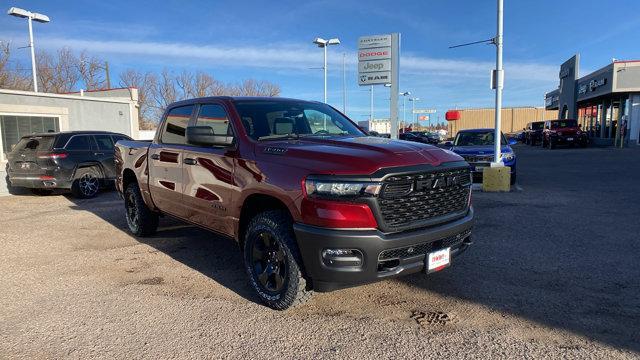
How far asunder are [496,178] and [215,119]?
7.74m

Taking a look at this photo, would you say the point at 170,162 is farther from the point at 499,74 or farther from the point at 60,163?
the point at 499,74

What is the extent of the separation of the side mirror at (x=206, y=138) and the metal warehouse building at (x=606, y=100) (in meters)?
30.5

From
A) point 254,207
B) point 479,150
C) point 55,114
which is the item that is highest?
point 55,114

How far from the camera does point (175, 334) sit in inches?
138

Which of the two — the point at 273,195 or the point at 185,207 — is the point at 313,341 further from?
the point at 185,207

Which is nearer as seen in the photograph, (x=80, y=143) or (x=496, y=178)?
(x=496, y=178)

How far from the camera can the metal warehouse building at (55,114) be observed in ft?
54.3

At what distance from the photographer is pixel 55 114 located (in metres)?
18.3

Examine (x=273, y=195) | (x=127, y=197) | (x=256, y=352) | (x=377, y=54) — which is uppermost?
(x=377, y=54)

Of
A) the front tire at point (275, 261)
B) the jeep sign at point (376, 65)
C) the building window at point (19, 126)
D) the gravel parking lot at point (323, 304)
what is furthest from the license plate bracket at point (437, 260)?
the building window at point (19, 126)

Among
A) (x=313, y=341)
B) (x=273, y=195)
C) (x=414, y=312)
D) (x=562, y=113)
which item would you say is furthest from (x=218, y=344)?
(x=562, y=113)

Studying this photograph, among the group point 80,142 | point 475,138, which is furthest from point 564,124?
point 80,142

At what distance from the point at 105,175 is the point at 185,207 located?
7416mm

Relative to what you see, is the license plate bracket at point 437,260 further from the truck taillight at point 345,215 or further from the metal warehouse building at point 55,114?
the metal warehouse building at point 55,114
